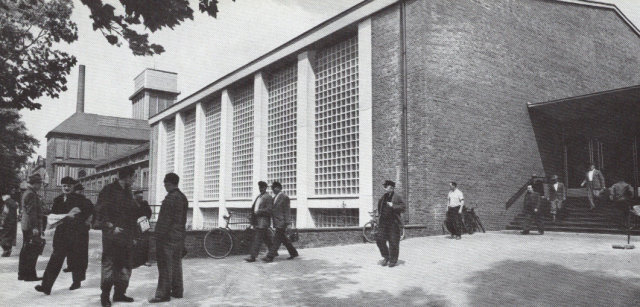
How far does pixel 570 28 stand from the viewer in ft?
62.7

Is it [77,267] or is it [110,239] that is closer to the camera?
[110,239]

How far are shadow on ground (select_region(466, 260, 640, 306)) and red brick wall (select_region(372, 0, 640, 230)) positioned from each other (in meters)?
6.29

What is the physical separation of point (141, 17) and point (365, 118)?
11.8 meters

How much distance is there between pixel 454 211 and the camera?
43.1 ft

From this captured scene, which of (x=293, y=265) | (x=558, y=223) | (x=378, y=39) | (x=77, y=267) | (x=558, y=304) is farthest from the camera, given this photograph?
(x=378, y=39)

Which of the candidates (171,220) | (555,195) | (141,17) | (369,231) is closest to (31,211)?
(171,220)

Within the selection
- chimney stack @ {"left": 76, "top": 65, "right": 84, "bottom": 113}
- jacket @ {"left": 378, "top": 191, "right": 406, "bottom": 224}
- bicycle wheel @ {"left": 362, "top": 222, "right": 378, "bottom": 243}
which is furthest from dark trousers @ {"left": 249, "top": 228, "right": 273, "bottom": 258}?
chimney stack @ {"left": 76, "top": 65, "right": 84, "bottom": 113}

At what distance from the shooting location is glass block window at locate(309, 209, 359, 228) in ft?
54.0

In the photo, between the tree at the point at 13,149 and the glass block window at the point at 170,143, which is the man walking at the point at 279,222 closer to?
the tree at the point at 13,149

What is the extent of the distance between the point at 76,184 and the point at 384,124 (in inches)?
393

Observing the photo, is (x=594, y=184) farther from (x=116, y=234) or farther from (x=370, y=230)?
(x=116, y=234)

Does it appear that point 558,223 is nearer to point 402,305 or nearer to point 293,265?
point 293,265


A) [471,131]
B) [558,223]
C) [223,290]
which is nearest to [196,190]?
[471,131]

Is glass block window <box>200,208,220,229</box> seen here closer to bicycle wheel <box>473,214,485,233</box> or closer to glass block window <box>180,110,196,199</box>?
glass block window <box>180,110,196,199</box>
